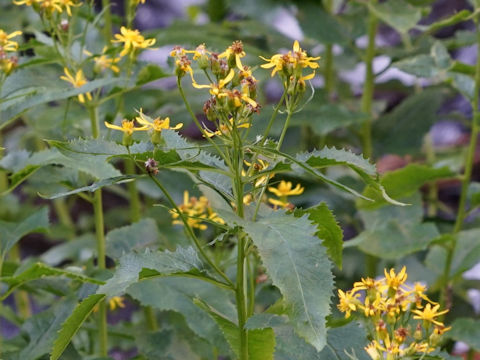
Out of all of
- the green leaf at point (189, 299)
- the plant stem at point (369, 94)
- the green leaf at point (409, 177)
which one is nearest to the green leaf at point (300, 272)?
the green leaf at point (189, 299)

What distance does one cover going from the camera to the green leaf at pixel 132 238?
1.37 meters

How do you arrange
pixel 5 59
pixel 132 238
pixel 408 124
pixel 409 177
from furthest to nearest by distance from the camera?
pixel 408 124 < pixel 409 177 < pixel 132 238 < pixel 5 59

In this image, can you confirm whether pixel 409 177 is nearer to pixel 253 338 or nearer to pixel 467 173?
pixel 467 173

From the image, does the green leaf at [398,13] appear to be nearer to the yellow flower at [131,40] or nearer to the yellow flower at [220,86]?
the yellow flower at [131,40]

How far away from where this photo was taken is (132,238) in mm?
1393

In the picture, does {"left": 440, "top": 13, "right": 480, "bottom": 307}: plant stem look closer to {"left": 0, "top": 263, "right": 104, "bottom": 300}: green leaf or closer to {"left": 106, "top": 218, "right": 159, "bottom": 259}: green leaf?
{"left": 106, "top": 218, "right": 159, "bottom": 259}: green leaf

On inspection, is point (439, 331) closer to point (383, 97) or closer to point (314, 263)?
point (314, 263)

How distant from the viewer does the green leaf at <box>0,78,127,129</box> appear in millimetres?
1153

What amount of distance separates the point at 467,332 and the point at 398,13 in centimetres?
70

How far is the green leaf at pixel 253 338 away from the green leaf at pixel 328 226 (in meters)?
0.12

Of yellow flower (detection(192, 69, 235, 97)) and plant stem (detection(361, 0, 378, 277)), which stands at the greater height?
yellow flower (detection(192, 69, 235, 97))

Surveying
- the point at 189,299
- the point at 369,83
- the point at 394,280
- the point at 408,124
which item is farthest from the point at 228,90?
the point at 408,124

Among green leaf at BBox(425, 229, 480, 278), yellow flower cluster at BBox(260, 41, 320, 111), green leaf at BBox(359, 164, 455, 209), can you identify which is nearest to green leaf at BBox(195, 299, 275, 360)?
yellow flower cluster at BBox(260, 41, 320, 111)

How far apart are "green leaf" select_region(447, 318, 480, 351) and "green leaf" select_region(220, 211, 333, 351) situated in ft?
2.29
